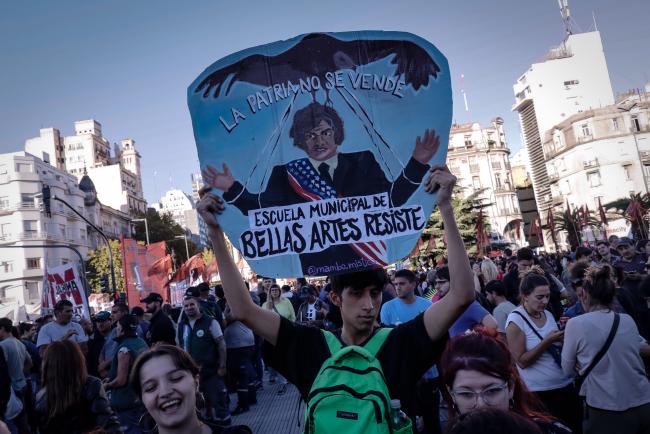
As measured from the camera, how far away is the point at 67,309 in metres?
9.45

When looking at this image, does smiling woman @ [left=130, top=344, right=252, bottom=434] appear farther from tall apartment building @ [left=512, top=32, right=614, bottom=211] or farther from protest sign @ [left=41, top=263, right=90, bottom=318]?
tall apartment building @ [left=512, top=32, right=614, bottom=211]

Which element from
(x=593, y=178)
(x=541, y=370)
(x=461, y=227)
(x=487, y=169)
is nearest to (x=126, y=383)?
(x=541, y=370)

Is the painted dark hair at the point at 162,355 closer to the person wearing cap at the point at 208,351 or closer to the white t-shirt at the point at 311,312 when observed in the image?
the person wearing cap at the point at 208,351

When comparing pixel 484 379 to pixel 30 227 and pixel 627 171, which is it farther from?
pixel 627 171

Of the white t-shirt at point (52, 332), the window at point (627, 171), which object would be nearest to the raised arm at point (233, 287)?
the white t-shirt at point (52, 332)

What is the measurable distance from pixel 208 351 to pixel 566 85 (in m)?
80.8

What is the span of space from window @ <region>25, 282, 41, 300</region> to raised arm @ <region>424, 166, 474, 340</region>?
63.4 m

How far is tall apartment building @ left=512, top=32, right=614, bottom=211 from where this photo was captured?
7731 centimetres

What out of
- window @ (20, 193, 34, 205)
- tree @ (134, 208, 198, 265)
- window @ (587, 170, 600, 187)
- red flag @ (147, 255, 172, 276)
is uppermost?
window @ (20, 193, 34, 205)

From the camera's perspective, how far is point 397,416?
2.27 m

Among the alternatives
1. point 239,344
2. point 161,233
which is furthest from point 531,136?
point 239,344

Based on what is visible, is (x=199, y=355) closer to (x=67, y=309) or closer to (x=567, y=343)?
(x=67, y=309)

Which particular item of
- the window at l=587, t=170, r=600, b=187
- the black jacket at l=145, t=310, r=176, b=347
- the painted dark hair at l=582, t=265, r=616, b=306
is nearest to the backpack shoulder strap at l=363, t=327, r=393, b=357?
the painted dark hair at l=582, t=265, r=616, b=306

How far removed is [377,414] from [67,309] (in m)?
8.54
